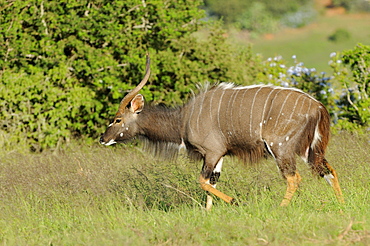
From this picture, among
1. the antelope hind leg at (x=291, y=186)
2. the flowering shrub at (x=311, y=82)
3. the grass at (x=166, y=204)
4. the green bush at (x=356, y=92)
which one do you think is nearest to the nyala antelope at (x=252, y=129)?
the antelope hind leg at (x=291, y=186)

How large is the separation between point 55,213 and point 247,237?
2.21m

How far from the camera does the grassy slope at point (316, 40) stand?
30742 mm

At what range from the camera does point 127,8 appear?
371 inches

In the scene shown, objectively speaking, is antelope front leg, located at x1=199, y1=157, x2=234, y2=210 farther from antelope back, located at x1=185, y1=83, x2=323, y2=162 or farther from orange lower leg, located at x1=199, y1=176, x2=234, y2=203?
antelope back, located at x1=185, y1=83, x2=323, y2=162

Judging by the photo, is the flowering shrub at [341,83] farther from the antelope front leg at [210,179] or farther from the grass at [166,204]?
the antelope front leg at [210,179]

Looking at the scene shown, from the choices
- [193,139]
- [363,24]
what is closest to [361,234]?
[193,139]

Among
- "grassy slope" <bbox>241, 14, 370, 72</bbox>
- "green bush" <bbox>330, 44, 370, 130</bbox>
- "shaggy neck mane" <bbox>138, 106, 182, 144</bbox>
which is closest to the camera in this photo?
"shaggy neck mane" <bbox>138, 106, 182, 144</bbox>

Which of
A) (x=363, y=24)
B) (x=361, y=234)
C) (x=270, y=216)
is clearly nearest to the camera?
(x=361, y=234)

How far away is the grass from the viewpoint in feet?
14.6

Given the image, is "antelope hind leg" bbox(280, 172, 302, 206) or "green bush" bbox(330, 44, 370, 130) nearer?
"antelope hind leg" bbox(280, 172, 302, 206)

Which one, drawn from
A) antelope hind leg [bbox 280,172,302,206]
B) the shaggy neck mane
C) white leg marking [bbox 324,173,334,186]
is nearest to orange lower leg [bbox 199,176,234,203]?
antelope hind leg [bbox 280,172,302,206]

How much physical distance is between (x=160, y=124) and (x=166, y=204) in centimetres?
93

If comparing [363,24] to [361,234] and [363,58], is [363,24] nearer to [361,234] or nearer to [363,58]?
[363,58]

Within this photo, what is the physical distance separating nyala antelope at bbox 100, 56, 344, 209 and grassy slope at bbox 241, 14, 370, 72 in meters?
21.7
